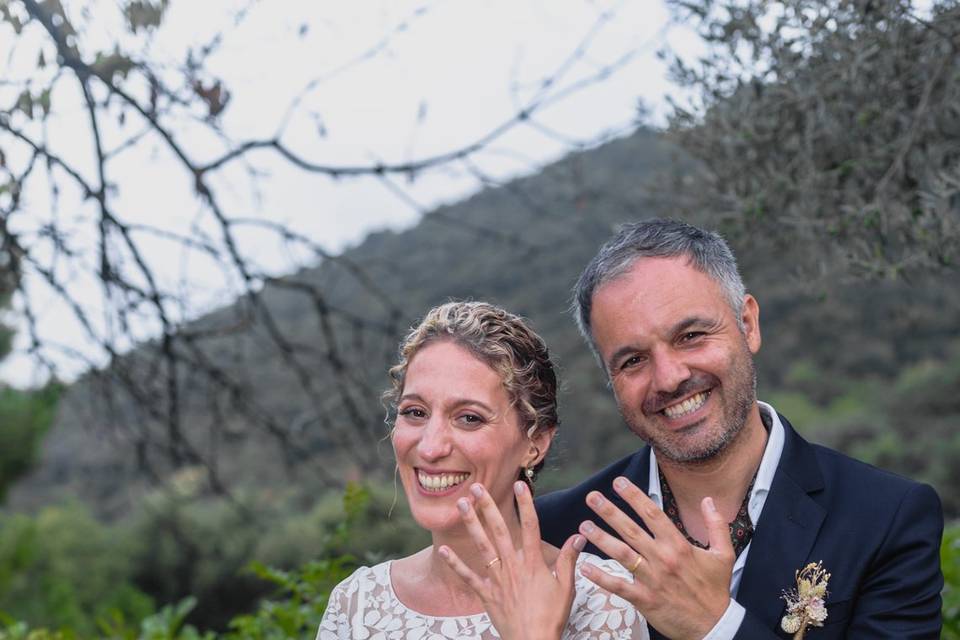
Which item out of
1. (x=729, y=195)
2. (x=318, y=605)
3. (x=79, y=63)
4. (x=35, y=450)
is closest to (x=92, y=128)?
(x=79, y=63)

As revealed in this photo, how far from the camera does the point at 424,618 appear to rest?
2543mm

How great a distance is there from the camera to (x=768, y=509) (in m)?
2.76

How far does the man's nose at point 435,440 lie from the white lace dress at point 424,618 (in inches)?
17.2

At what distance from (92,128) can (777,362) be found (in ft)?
60.1

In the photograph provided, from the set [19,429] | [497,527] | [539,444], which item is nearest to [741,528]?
[539,444]

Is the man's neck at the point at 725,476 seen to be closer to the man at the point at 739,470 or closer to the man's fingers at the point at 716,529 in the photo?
the man at the point at 739,470

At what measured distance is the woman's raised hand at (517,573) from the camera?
2.12m

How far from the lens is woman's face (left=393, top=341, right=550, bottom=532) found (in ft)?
7.90

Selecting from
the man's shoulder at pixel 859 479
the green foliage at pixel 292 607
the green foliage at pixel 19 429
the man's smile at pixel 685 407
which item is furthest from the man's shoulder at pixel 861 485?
the green foliage at pixel 19 429

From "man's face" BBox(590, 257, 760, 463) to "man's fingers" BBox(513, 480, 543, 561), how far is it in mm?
708

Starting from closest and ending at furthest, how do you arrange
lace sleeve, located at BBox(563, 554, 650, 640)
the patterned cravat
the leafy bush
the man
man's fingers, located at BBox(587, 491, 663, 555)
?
man's fingers, located at BBox(587, 491, 663, 555)
lace sleeve, located at BBox(563, 554, 650, 640)
the man
the patterned cravat
the leafy bush

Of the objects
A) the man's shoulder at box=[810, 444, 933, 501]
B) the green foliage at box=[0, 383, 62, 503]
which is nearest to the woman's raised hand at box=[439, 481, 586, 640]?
the man's shoulder at box=[810, 444, 933, 501]

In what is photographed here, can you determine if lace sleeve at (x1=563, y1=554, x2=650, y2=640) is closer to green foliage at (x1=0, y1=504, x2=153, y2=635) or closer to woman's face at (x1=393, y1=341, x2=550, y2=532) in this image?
woman's face at (x1=393, y1=341, x2=550, y2=532)

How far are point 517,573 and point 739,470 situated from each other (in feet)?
3.34
